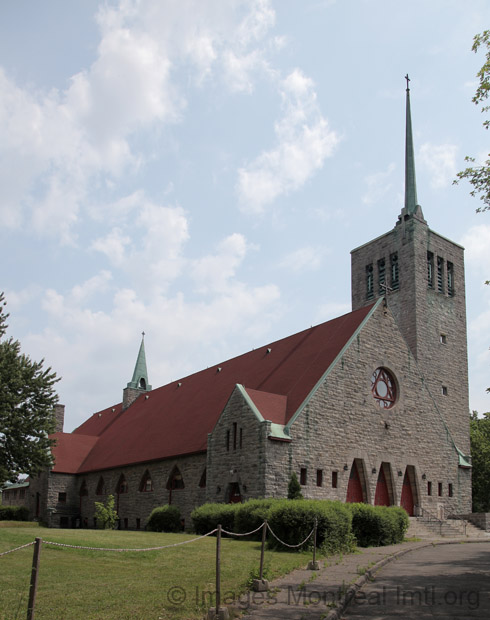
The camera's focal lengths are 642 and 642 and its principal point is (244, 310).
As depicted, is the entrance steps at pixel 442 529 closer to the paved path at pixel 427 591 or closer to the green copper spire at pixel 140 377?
the paved path at pixel 427 591

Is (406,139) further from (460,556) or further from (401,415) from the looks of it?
(460,556)

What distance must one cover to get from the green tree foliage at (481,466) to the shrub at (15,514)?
35.3 meters

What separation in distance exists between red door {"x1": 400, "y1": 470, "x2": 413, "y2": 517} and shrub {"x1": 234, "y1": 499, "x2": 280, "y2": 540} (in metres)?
10.3

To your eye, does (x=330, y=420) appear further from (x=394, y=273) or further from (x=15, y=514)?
(x=15, y=514)

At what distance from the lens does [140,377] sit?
53625 mm

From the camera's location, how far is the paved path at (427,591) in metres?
9.93

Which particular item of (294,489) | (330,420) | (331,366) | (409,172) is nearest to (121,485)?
(330,420)

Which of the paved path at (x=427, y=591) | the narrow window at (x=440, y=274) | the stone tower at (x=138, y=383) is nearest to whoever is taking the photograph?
the paved path at (x=427, y=591)

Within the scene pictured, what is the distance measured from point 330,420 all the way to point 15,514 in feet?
95.4

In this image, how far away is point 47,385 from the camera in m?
33.7

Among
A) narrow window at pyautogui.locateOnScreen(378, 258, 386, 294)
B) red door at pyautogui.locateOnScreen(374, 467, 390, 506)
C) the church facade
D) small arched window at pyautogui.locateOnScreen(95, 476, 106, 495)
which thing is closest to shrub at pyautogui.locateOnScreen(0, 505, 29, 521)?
the church facade

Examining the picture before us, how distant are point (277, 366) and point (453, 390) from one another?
48.8 ft

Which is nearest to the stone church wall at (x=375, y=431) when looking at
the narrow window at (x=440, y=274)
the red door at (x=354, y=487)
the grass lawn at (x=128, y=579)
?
the red door at (x=354, y=487)

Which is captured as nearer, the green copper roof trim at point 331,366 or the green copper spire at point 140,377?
the green copper roof trim at point 331,366
